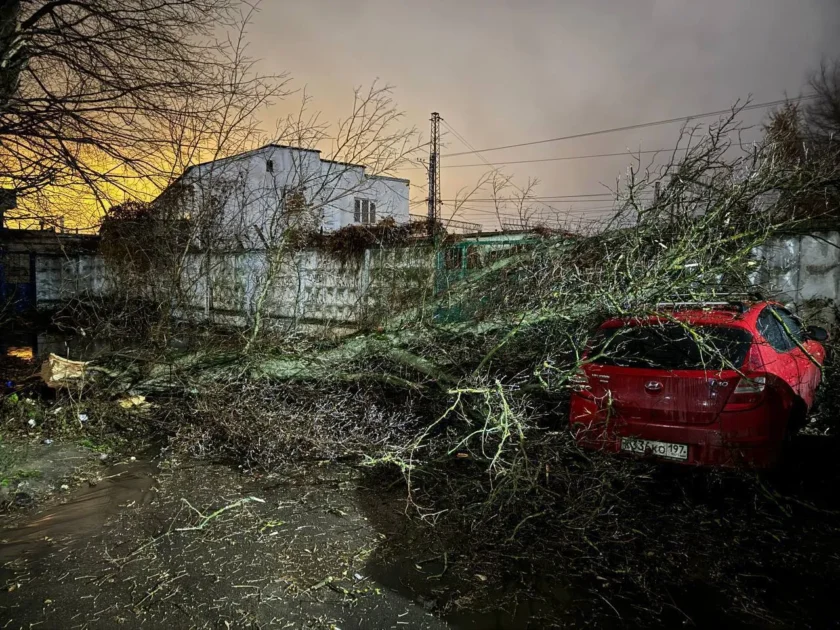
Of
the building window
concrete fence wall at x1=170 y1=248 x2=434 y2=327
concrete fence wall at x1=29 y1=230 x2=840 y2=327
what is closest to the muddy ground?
concrete fence wall at x1=29 y1=230 x2=840 y2=327

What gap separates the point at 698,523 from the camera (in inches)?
135

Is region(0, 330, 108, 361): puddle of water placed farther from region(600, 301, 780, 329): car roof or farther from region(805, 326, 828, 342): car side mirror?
region(805, 326, 828, 342): car side mirror

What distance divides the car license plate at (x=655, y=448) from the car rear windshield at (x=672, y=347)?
2.04ft

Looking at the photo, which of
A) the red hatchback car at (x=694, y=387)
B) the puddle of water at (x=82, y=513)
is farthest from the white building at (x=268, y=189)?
the red hatchback car at (x=694, y=387)

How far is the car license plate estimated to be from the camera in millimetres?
3822

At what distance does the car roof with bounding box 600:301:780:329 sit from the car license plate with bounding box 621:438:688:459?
102cm

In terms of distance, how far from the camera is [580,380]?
4340mm

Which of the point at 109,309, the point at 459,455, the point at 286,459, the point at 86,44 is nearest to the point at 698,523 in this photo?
the point at 459,455

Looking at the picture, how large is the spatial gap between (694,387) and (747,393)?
0.36 meters

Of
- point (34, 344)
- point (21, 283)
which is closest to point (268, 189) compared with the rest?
point (34, 344)

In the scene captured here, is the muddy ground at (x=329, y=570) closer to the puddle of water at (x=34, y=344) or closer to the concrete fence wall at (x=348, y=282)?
the concrete fence wall at (x=348, y=282)

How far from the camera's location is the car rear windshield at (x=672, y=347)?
388cm

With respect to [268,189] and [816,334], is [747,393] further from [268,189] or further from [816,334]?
[268,189]

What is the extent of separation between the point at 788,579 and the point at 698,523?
0.61 m
